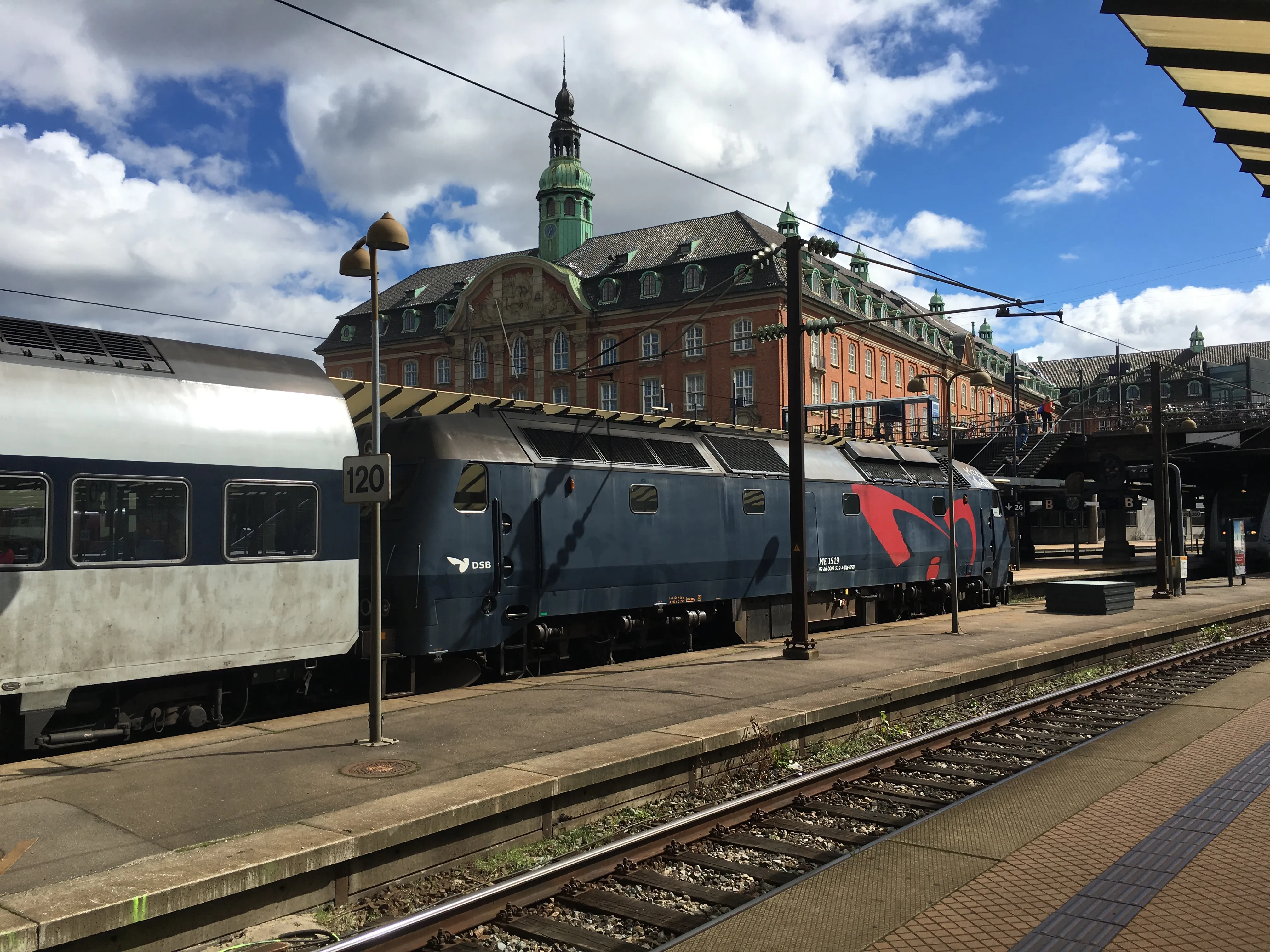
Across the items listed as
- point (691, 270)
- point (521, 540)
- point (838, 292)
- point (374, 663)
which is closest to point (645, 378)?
point (691, 270)

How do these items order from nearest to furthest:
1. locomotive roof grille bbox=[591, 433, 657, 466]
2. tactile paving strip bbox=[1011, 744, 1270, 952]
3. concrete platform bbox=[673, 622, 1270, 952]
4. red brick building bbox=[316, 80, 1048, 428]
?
tactile paving strip bbox=[1011, 744, 1270, 952] < concrete platform bbox=[673, 622, 1270, 952] < locomotive roof grille bbox=[591, 433, 657, 466] < red brick building bbox=[316, 80, 1048, 428]

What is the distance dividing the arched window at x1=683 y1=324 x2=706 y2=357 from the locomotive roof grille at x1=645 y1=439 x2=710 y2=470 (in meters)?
45.4

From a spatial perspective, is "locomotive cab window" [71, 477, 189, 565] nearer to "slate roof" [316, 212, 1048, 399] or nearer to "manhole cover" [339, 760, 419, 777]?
"manhole cover" [339, 760, 419, 777]

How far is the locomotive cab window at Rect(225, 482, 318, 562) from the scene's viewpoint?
9945mm

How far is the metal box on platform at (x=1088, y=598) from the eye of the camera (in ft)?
73.5

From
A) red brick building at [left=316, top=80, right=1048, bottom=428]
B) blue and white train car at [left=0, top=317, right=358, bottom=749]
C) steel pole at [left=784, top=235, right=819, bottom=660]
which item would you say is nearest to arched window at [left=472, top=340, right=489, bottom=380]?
red brick building at [left=316, top=80, right=1048, bottom=428]

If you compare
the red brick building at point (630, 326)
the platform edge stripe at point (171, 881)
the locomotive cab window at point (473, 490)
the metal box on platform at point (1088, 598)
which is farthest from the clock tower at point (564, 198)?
the platform edge stripe at point (171, 881)

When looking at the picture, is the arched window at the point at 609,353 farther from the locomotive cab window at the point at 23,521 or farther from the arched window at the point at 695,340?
the locomotive cab window at the point at 23,521

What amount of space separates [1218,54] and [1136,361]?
13767 cm

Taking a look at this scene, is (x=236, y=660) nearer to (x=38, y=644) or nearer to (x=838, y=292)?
(x=38, y=644)

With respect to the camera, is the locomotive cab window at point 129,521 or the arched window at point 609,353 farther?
the arched window at point 609,353

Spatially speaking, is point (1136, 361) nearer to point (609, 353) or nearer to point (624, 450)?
point (609, 353)

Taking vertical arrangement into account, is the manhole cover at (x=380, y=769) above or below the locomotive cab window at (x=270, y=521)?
below

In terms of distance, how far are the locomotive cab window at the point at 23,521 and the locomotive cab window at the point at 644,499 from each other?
7.96 metres
